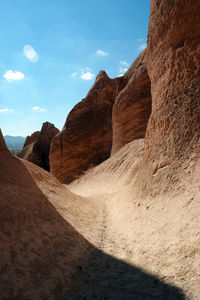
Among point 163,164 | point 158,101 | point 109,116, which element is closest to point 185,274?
point 163,164

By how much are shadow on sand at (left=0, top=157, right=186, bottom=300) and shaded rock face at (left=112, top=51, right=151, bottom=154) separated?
10433 millimetres

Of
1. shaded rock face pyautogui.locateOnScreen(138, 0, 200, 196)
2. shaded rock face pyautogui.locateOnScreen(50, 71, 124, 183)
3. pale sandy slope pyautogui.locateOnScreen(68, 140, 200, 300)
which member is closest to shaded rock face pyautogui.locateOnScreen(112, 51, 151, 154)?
shaded rock face pyautogui.locateOnScreen(50, 71, 124, 183)

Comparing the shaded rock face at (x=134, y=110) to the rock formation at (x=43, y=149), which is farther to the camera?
the rock formation at (x=43, y=149)

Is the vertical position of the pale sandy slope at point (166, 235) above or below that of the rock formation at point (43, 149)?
below

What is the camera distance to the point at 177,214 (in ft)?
11.6

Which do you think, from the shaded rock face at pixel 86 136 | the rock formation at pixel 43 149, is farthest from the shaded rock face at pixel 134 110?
the rock formation at pixel 43 149

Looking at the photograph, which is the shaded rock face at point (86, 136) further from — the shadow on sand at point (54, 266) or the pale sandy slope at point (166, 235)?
the shadow on sand at point (54, 266)

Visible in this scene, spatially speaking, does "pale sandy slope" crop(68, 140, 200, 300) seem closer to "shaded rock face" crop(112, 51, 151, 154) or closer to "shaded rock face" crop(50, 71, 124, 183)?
"shaded rock face" crop(112, 51, 151, 154)

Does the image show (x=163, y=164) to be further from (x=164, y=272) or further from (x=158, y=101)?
(x=164, y=272)

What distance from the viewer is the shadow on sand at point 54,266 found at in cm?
237

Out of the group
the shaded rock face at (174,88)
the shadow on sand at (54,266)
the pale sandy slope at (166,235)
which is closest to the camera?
the shadow on sand at (54,266)

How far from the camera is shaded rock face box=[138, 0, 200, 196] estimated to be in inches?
182

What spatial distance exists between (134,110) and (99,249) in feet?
37.5

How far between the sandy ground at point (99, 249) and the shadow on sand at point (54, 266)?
1cm
